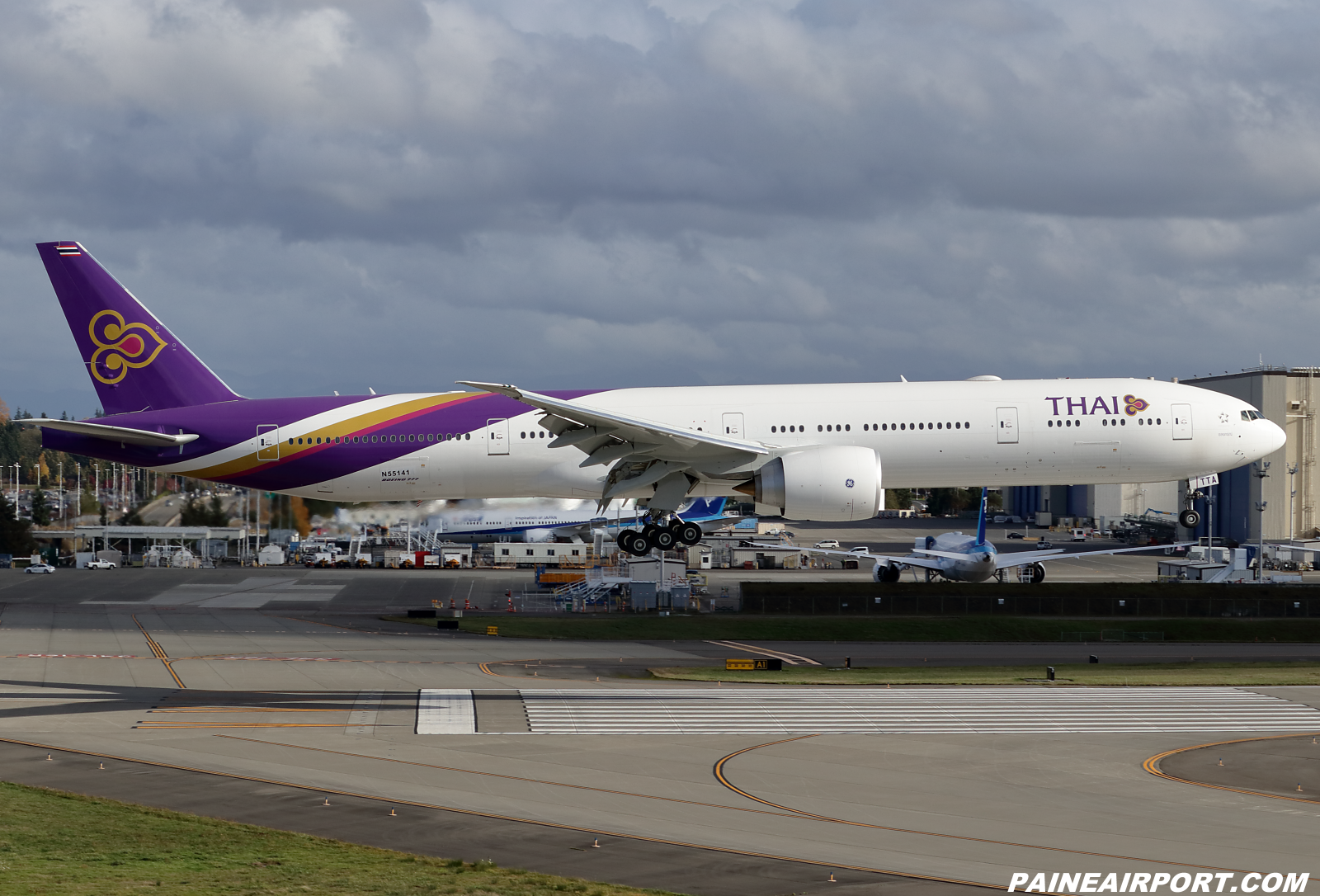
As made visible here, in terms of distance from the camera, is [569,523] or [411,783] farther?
[569,523]

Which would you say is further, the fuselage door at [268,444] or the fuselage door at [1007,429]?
the fuselage door at [268,444]

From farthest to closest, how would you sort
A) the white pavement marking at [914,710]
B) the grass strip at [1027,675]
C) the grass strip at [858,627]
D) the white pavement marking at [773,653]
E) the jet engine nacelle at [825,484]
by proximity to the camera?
the grass strip at [858,627] → the white pavement marking at [773,653] → the grass strip at [1027,675] → the jet engine nacelle at [825,484] → the white pavement marking at [914,710]

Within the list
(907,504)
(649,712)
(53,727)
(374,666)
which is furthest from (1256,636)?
(907,504)

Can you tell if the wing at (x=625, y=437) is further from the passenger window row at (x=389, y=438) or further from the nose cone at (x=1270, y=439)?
the nose cone at (x=1270, y=439)

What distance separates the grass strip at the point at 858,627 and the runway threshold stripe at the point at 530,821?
27463 millimetres

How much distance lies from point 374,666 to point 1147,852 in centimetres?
2992

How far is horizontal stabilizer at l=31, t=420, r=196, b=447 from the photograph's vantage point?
45.2 m

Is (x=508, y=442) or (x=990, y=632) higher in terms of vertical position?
(x=508, y=442)

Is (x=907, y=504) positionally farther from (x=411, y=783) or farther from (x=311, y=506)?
(x=411, y=783)

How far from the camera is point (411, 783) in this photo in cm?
2636

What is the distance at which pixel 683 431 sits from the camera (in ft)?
140

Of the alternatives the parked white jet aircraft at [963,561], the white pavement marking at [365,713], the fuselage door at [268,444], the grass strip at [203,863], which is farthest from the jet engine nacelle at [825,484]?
the parked white jet aircraft at [963,561]

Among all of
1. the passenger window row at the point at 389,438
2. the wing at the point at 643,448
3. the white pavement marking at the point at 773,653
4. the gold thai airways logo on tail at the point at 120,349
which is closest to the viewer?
the wing at the point at 643,448

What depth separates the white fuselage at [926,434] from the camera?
4475 centimetres
